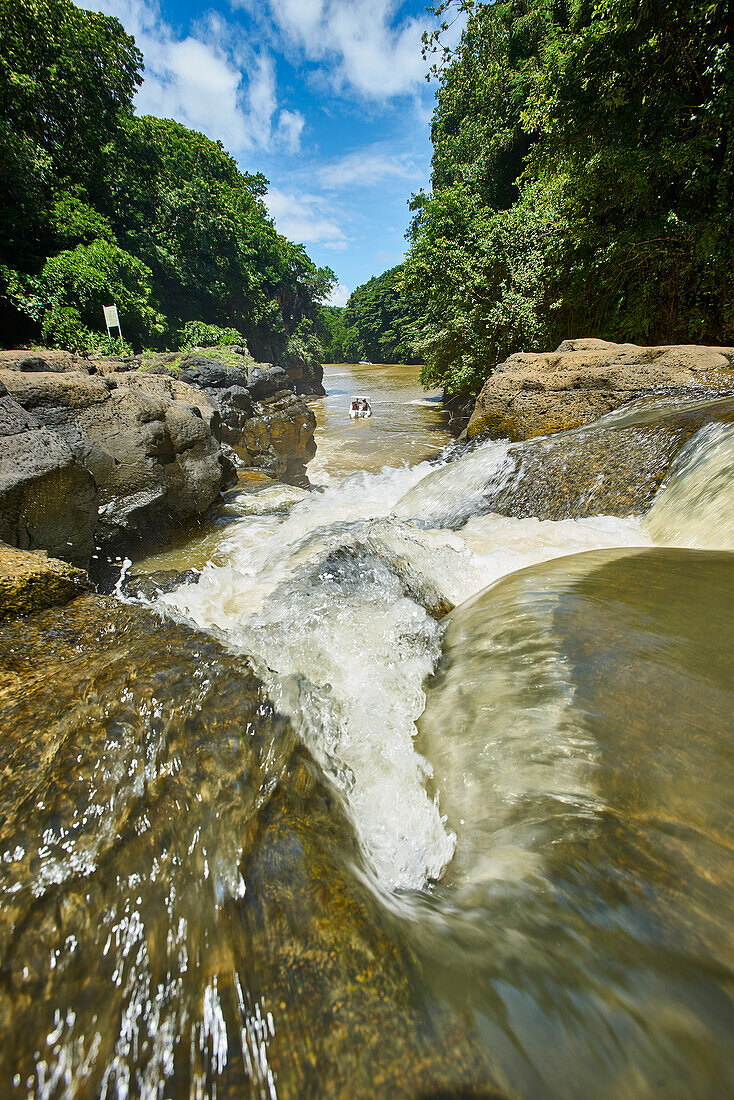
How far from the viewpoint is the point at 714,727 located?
1.56m

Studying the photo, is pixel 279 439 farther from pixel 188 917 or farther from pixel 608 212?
pixel 188 917

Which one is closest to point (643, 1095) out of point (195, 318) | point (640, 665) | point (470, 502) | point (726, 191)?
point (640, 665)

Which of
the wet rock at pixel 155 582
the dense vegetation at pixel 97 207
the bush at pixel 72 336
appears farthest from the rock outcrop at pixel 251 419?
the wet rock at pixel 155 582

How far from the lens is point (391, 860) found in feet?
5.16

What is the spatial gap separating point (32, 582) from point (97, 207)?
24.8 m

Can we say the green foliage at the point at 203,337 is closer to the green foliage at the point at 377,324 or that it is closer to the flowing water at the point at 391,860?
the flowing water at the point at 391,860

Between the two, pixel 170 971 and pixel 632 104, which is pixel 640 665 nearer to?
pixel 170 971

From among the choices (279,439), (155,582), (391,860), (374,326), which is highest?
(374,326)

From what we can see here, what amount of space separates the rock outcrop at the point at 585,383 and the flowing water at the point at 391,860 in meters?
4.05

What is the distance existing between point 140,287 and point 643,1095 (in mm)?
21126

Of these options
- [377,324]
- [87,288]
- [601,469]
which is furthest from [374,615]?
[377,324]

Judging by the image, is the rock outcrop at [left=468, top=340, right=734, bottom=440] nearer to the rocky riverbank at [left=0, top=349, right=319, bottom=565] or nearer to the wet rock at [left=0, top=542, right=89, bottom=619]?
the rocky riverbank at [left=0, top=349, right=319, bottom=565]

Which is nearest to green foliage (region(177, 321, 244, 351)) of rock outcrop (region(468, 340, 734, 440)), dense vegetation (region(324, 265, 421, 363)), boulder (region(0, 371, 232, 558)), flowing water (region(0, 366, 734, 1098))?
boulder (region(0, 371, 232, 558))

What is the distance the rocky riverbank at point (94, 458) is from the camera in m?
3.87
